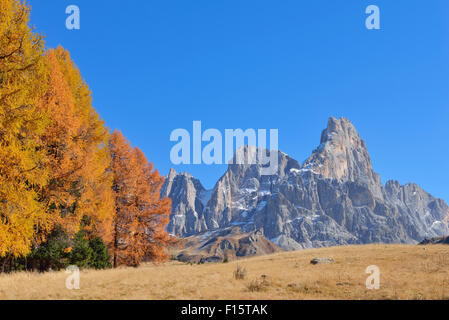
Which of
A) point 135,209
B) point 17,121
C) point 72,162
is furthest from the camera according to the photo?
point 135,209

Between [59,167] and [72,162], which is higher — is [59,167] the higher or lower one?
the lower one

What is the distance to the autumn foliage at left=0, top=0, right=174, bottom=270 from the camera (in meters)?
13.8

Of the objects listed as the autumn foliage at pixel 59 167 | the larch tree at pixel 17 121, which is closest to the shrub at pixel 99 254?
the autumn foliage at pixel 59 167

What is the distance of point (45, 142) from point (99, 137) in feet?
13.7

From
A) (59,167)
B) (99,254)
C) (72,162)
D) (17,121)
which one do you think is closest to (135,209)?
(99,254)

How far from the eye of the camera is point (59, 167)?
696 inches

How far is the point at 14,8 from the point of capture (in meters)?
14.6

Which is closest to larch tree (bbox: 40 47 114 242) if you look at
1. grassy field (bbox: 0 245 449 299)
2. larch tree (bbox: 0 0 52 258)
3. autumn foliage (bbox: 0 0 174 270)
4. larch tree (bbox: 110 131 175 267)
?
autumn foliage (bbox: 0 0 174 270)

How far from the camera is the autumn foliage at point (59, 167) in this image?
1375cm

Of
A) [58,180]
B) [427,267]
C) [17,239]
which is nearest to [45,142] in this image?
[58,180]

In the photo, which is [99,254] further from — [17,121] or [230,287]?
[230,287]

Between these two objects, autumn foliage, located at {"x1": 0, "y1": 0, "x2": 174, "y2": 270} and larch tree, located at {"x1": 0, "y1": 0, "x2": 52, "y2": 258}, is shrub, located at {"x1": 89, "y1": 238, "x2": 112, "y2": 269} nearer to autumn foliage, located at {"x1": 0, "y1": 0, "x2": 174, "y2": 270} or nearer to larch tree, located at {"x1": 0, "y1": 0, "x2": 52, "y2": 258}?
autumn foliage, located at {"x1": 0, "y1": 0, "x2": 174, "y2": 270}

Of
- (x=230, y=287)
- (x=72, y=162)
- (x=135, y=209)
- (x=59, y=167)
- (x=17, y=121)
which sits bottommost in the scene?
(x=230, y=287)

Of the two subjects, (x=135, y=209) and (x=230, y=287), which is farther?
(x=135, y=209)
